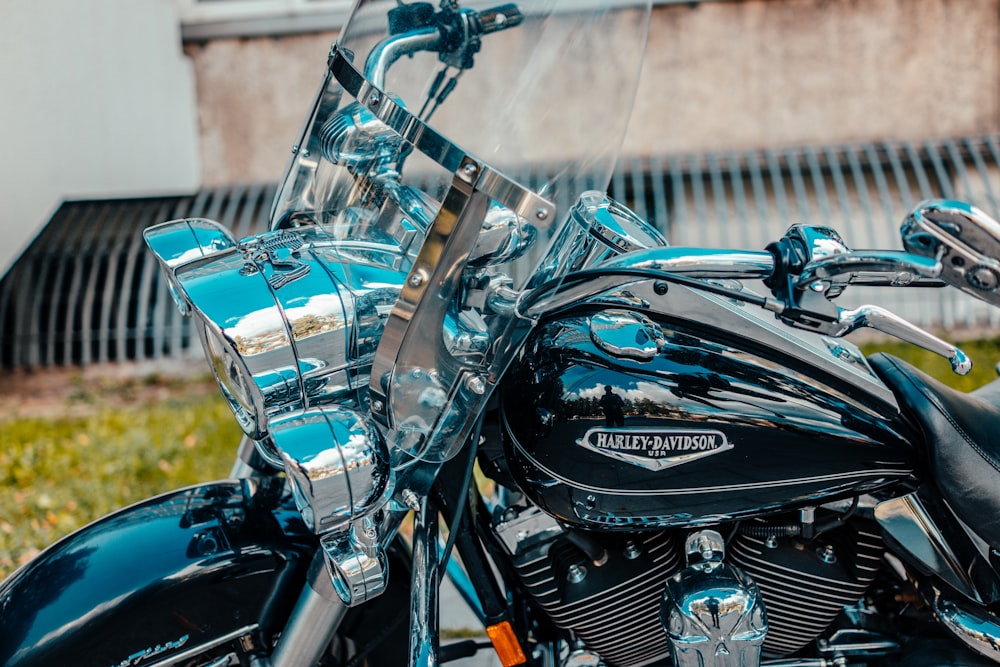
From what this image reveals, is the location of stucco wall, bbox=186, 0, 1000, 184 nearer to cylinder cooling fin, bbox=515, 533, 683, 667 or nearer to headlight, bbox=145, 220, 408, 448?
cylinder cooling fin, bbox=515, 533, 683, 667

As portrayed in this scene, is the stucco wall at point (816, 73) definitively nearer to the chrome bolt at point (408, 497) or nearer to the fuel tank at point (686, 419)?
the fuel tank at point (686, 419)

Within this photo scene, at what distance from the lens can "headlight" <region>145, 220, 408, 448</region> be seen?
4.01 feet

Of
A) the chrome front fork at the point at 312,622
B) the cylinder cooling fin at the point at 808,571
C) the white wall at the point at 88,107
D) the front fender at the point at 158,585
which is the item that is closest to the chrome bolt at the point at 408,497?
the chrome front fork at the point at 312,622

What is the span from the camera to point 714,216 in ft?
18.0

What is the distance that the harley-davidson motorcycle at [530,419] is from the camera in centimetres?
122

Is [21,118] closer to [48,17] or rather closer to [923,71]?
[48,17]

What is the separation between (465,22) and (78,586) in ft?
3.48

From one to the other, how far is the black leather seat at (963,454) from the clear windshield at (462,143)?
2.01 feet

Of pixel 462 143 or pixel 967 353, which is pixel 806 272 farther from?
pixel 967 353

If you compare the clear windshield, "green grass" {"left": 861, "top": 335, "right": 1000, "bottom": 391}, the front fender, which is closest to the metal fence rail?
→ "green grass" {"left": 861, "top": 335, "right": 1000, "bottom": 391}

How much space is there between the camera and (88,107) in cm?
564

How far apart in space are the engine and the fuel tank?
92mm

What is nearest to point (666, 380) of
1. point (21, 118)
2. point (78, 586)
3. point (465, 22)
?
point (465, 22)

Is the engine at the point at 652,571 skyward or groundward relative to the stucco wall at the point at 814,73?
skyward
